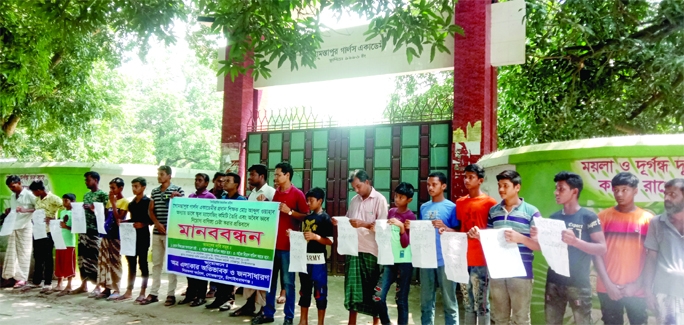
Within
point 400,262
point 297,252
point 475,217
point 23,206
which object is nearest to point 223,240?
point 297,252

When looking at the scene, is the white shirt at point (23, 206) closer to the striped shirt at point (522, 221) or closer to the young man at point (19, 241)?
the young man at point (19, 241)

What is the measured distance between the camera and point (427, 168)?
24.6 feet

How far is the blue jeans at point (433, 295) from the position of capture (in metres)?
4.42

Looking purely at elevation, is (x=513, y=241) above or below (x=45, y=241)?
above

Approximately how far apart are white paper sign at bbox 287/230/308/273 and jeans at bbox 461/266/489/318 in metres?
1.61

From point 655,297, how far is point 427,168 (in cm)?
413

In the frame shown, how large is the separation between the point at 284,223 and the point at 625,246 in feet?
10.1

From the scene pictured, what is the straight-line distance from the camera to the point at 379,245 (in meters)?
4.70

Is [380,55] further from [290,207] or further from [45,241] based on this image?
[45,241]

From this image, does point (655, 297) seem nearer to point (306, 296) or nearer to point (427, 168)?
point (306, 296)

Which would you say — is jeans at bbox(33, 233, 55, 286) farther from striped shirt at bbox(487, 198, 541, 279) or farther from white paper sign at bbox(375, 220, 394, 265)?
striped shirt at bbox(487, 198, 541, 279)

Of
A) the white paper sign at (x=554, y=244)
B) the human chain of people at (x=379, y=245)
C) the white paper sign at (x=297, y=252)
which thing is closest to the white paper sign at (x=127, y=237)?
the human chain of people at (x=379, y=245)

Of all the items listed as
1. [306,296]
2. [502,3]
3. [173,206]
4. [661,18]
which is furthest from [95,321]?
[661,18]

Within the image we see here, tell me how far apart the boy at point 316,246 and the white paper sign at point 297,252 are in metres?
0.05
